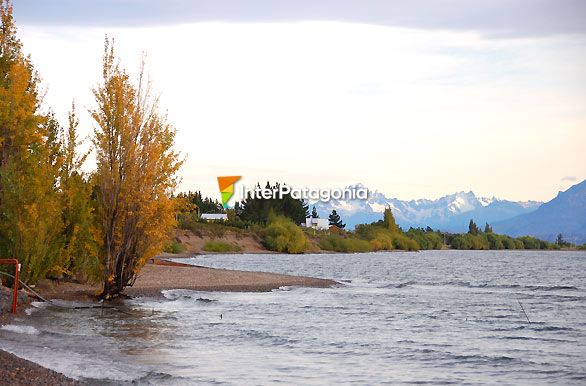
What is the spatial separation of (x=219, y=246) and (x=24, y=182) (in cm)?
8598

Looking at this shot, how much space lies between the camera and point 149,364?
17828 millimetres

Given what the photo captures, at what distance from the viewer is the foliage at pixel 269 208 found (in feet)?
499

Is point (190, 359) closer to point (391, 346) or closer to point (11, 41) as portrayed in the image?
point (391, 346)

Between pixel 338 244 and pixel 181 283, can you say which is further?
pixel 338 244

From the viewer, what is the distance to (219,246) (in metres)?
114

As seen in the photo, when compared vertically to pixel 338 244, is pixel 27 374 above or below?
below

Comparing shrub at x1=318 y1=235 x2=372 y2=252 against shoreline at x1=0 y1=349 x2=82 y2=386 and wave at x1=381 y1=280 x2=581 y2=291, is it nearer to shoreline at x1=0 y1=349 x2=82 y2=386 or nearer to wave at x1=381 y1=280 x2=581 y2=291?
wave at x1=381 y1=280 x2=581 y2=291

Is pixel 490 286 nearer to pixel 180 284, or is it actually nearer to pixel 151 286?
pixel 180 284

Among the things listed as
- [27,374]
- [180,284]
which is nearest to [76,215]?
[180,284]

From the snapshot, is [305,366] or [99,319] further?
[99,319]

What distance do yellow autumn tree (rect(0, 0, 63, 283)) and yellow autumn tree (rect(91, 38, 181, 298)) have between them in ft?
6.54

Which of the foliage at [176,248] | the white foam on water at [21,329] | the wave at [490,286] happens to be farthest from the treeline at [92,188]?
the foliage at [176,248]

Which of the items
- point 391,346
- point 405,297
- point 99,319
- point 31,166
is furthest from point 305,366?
point 405,297

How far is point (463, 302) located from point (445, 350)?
17.8 m
